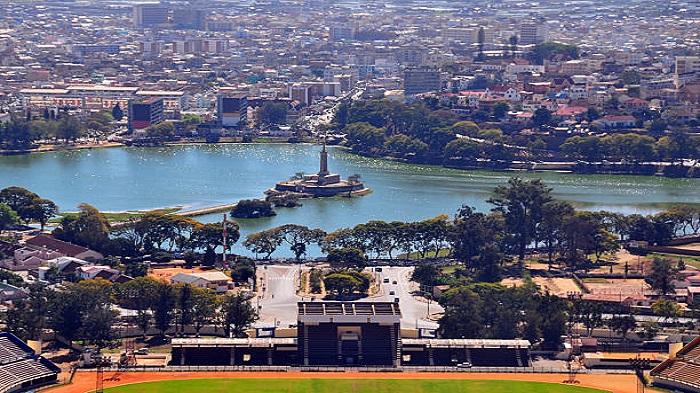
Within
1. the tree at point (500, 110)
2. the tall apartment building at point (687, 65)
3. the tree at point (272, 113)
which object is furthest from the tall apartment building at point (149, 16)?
the tree at point (500, 110)

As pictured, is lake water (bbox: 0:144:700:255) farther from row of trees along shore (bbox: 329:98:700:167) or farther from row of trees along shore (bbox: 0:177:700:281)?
row of trees along shore (bbox: 0:177:700:281)

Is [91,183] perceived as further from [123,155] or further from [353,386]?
[353,386]

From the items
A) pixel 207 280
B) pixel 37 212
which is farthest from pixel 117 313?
pixel 37 212

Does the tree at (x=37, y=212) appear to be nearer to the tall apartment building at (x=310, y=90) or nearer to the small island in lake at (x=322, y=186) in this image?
the small island in lake at (x=322, y=186)

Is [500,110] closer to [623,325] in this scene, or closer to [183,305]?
[623,325]

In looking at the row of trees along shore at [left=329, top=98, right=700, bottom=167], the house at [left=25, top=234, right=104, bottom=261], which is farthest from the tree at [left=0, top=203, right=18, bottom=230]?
the row of trees along shore at [left=329, top=98, right=700, bottom=167]

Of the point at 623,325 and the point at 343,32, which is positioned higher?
the point at 623,325

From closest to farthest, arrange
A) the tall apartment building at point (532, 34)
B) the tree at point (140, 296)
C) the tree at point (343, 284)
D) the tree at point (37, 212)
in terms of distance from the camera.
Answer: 1. the tree at point (140, 296)
2. the tree at point (343, 284)
3. the tree at point (37, 212)
4. the tall apartment building at point (532, 34)
